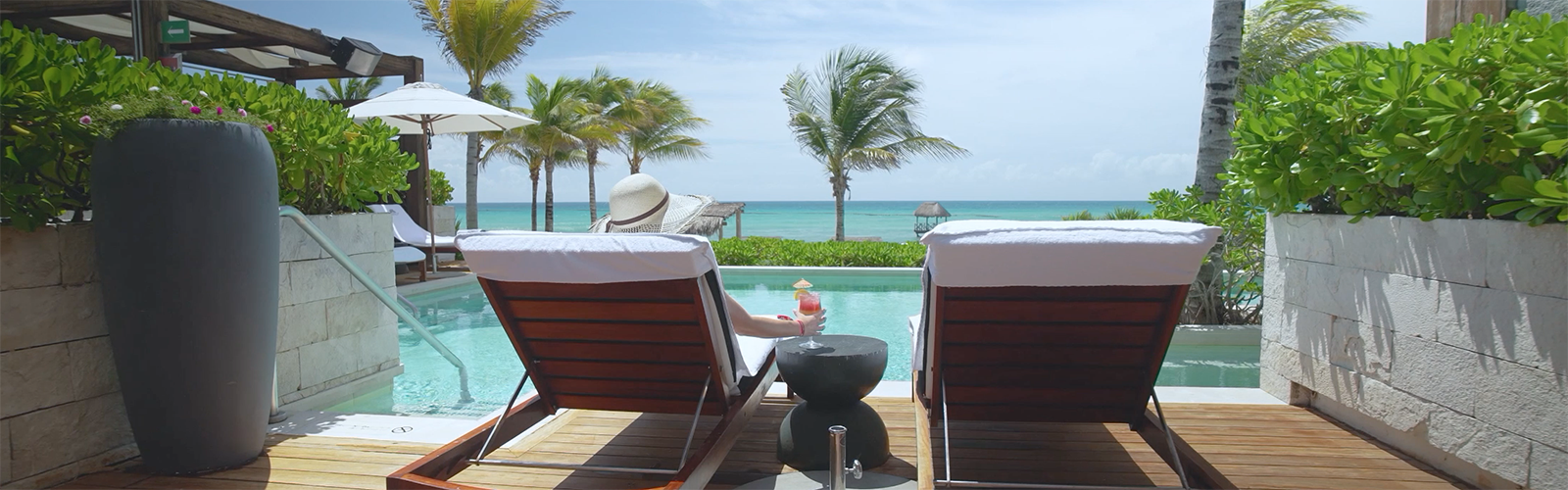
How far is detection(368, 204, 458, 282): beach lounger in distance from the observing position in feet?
29.8

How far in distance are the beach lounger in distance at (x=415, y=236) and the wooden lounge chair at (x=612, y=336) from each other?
688cm

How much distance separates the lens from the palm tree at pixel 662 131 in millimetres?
24344

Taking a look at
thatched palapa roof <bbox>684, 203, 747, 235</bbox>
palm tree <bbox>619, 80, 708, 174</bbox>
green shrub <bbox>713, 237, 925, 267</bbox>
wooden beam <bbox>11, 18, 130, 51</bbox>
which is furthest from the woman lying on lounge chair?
palm tree <bbox>619, 80, 708, 174</bbox>

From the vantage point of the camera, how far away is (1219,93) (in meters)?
5.63

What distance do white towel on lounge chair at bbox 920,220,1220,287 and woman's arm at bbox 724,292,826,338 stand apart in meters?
0.74

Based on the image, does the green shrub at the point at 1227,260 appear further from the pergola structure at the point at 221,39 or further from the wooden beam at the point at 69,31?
the wooden beam at the point at 69,31

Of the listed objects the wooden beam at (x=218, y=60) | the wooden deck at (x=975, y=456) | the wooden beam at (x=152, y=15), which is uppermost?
the wooden beam at (x=218, y=60)

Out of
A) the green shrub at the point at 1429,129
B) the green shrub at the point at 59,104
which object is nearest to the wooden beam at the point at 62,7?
the green shrub at the point at 59,104

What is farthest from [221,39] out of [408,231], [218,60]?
[408,231]

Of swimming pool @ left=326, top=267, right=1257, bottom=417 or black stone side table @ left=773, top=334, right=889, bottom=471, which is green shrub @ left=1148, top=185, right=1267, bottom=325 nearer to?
swimming pool @ left=326, top=267, right=1257, bottom=417

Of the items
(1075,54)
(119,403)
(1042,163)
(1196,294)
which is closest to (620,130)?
(1075,54)

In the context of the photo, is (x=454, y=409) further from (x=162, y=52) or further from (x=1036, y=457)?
(x=162, y=52)

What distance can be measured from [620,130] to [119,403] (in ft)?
67.9

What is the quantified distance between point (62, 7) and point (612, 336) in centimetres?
722
